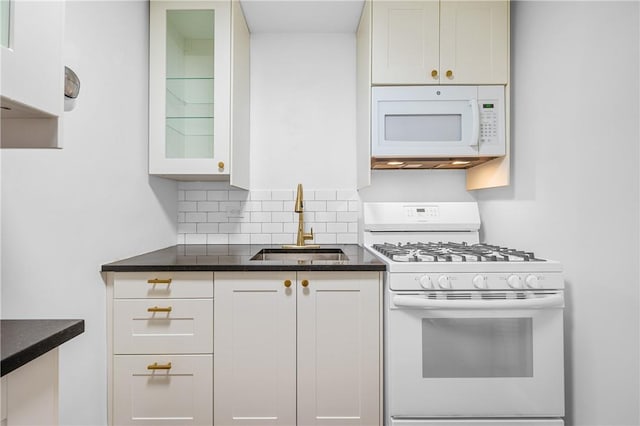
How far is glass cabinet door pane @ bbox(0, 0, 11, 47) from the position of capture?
560 mm

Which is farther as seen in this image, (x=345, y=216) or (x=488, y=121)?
(x=345, y=216)

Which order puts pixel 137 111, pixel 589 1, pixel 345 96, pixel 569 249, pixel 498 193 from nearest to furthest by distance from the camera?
pixel 589 1 < pixel 569 249 < pixel 137 111 < pixel 498 193 < pixel 345 96

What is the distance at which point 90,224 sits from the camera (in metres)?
1.54

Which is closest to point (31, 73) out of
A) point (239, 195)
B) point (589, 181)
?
point (589, 181)

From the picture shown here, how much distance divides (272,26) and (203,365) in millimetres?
2009

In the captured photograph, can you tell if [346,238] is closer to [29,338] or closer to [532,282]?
[532,282]

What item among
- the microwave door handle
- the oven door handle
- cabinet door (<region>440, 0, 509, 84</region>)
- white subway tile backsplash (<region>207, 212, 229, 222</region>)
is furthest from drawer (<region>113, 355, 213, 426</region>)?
cabinet door (<region>440, 0, 509, 84</region>)

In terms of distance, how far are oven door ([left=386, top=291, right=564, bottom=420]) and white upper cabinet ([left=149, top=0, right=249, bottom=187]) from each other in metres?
1.22

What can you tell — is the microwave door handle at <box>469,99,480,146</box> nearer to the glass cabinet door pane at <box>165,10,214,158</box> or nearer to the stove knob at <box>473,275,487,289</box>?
the stove knob at <box>473,275,487,289</box>

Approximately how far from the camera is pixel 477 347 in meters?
1.54

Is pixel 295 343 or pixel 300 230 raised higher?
pixel 300 230

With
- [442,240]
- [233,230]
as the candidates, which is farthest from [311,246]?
[442,240]

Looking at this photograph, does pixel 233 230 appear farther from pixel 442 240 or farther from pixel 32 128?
pixel 32 128

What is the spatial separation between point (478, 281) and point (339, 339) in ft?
2.10
